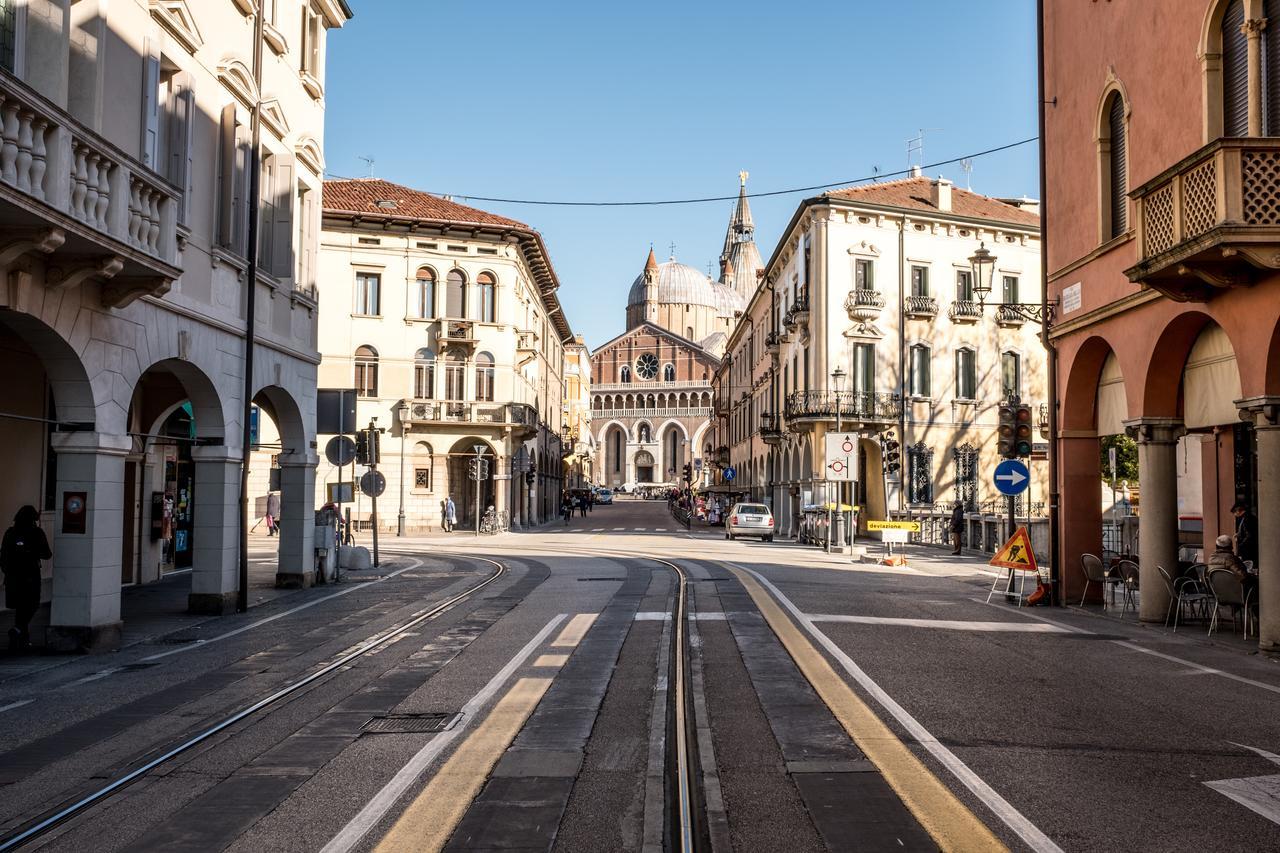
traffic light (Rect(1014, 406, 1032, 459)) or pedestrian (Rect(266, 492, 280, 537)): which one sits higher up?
traffic light (Rect(1014, 406, 1032, 459))

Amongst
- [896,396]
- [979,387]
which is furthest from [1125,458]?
[896,396]

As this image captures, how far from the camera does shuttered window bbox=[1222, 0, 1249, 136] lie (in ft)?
A: 41.9

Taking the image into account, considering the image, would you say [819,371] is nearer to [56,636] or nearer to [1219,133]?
[1219,133]

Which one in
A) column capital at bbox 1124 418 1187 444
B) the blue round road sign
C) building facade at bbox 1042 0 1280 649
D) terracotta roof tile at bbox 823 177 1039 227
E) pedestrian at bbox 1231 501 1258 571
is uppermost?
terracotta roof tile at bbox 823 177 1039 227

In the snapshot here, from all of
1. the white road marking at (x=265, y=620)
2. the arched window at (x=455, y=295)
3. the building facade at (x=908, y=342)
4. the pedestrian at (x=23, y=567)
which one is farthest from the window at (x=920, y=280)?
the pedestrian at (x=23, y=567)

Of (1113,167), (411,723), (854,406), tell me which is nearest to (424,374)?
(854,406)

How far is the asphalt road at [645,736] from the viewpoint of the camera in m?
5.45

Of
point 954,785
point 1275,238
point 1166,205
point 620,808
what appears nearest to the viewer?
point 620,808

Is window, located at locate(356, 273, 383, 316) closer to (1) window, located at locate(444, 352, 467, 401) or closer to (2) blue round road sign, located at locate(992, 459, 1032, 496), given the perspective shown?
(1) window, located at locate(444, 352, 467, 401)

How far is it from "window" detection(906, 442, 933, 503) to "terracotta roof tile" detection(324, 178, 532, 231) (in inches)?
774

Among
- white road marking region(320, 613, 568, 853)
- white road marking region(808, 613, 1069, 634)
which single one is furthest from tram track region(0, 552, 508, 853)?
white road marking region(808, 613, 1069, 634)

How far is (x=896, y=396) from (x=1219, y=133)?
102 feet

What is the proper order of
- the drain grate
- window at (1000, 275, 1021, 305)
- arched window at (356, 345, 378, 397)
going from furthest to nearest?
window at (1000, 275, 1021, 305), arched window at (356, 345, 378, 397), the drain grate

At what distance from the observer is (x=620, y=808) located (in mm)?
5715
